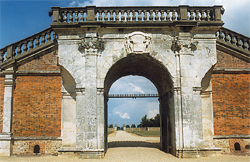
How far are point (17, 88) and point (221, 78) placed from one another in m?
11.9

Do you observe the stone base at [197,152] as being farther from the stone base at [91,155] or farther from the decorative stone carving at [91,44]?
the decorative stone carving at [91,44]

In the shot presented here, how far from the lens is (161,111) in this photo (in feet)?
53.4

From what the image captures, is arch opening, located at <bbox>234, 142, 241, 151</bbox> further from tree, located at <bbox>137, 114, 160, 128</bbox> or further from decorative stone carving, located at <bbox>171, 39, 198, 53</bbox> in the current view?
tree, located at <bbox>137, 114, 160, 128</bbox>

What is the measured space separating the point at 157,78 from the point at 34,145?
8.48 meters

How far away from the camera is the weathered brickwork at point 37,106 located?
44.4 ft

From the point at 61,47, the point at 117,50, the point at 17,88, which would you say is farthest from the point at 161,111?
the point at 17,88

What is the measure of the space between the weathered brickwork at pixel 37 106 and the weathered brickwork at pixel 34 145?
0.40 metres

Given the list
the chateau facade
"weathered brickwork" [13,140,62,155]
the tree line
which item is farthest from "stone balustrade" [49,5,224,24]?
the tree line

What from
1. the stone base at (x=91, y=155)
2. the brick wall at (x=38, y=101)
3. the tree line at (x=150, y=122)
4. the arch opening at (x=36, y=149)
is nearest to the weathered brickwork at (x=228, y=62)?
the stone base at (x=91, y=155)

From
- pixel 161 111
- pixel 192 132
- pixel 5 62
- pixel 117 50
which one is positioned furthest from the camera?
pixel 161 111

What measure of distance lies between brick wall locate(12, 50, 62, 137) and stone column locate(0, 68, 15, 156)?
0.25 m

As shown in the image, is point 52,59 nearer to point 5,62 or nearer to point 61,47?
point 61,47

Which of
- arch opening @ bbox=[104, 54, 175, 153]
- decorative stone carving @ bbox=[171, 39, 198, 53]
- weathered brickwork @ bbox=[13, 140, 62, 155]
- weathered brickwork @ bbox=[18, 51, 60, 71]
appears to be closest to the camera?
decorative stone carving @ bbox=[171, 39, 198, 53]

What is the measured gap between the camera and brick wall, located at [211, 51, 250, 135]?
543 inches
